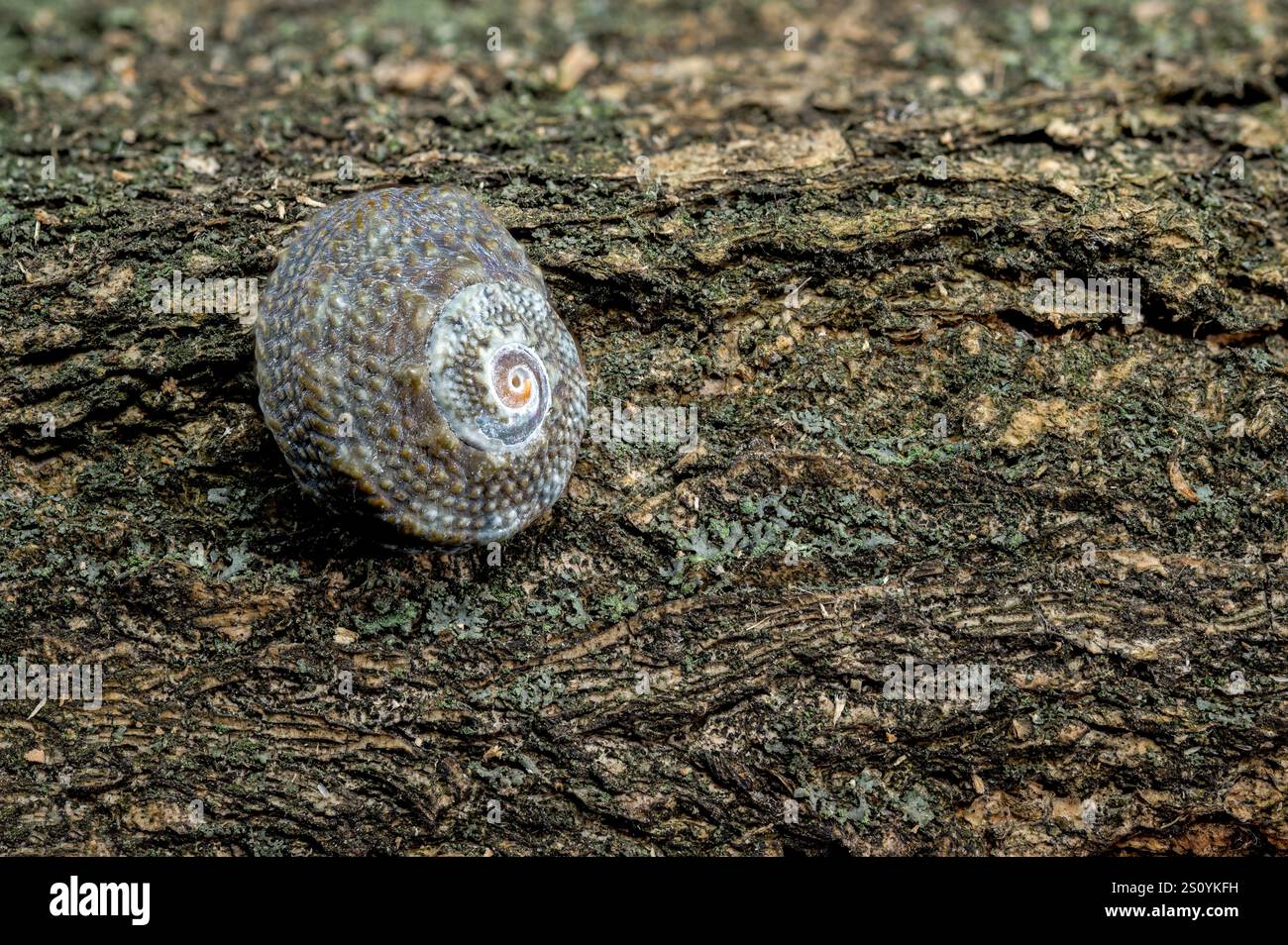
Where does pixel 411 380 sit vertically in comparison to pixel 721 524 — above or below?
above

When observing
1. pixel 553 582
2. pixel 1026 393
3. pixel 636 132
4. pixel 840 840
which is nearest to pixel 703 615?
pixel 553 582

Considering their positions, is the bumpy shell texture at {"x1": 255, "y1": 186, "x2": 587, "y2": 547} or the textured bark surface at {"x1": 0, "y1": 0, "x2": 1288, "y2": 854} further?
the textured bark surface at {"x1": 0, "y1": 0, "x2": 1288, "y2": 854}

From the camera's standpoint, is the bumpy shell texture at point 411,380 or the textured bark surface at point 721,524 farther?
the textured bark surface at point 721,524

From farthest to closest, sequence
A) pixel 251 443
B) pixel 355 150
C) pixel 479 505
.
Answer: pixel 355 150 < pixel 251 443 < pixel 479 505

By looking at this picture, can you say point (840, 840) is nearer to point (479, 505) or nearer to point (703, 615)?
point (703, 615)
